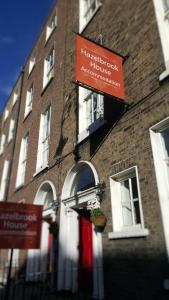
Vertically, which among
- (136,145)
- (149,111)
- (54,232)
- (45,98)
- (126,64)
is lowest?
(54,232)

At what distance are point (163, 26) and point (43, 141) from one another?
6.90 metres

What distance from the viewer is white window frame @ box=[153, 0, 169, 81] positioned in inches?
222

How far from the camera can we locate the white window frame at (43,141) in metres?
11.0

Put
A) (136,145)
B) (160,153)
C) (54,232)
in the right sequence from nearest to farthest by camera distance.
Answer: (160,153)
(136,145)
(54,232)

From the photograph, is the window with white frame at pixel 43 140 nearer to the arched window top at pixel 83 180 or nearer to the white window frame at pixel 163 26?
the arched window top at pixel 83 180

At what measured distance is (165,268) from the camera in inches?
178

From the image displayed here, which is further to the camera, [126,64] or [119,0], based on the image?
[119,0]

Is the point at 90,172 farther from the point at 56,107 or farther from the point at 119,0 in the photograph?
the point at 119,0

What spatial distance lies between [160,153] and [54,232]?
471cm

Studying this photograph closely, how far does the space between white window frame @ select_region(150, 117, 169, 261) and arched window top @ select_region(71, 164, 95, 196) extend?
8.74 feet

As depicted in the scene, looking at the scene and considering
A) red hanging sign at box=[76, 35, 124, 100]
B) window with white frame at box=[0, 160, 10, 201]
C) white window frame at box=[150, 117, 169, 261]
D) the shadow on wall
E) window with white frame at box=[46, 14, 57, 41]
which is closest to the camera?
the shadow on wall

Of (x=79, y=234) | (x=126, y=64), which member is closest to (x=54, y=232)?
(x=79, y=234)

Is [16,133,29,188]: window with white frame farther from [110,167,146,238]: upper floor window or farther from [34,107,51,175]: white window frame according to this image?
[110,167,146,238]: upper floor window

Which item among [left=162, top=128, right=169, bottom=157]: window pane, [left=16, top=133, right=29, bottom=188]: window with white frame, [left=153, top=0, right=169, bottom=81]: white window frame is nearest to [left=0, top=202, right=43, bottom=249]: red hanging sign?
[left=162, top=128, right=169, bottom=157]: window pane
